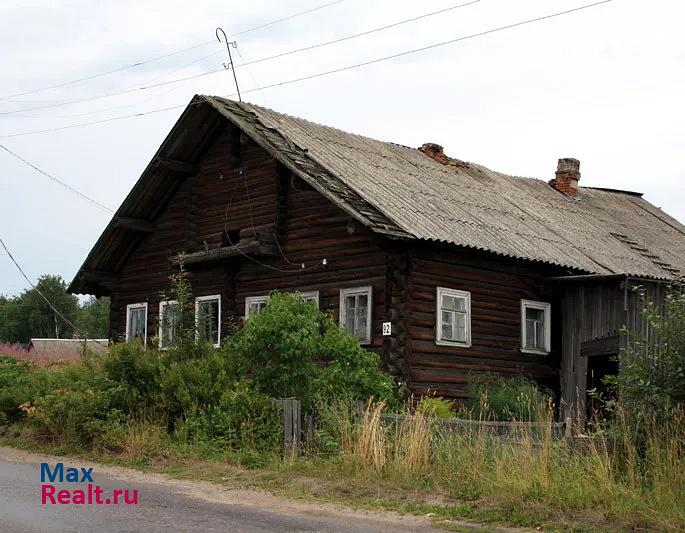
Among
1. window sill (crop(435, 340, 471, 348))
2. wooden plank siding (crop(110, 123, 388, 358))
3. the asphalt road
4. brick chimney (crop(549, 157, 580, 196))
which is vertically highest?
brick chimney (crop(549, 157, 580, 196))

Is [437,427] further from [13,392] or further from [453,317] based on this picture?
[13,392]

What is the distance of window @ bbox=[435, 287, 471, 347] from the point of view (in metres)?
18.8

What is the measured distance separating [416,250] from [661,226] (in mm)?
12965

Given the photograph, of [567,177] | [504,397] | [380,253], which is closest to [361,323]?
[380,253]

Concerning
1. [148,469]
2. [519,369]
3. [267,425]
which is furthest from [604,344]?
[148,469]

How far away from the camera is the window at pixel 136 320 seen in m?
24.4

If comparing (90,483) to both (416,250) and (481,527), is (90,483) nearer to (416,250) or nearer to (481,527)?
(481,527)

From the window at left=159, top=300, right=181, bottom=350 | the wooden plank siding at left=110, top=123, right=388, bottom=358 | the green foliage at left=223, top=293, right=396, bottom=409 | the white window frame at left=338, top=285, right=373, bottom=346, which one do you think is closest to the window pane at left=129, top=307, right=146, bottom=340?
the wooden plank siding at left=110, top=123, right=388, bottom=358

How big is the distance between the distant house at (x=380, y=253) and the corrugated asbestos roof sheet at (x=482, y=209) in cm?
7

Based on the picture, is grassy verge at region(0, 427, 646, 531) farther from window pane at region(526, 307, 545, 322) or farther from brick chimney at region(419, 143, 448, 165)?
brick chimney at region(419, 143, 448, 165)

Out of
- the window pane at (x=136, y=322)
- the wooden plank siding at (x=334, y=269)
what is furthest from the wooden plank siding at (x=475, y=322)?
the window pane at (x=136, y=322)

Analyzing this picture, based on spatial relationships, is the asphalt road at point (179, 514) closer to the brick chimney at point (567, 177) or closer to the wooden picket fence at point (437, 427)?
the wooden picket fence at point (437, 427)

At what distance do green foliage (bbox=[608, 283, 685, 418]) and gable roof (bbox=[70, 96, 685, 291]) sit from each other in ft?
22.6

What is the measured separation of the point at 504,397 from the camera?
59.7 feet
